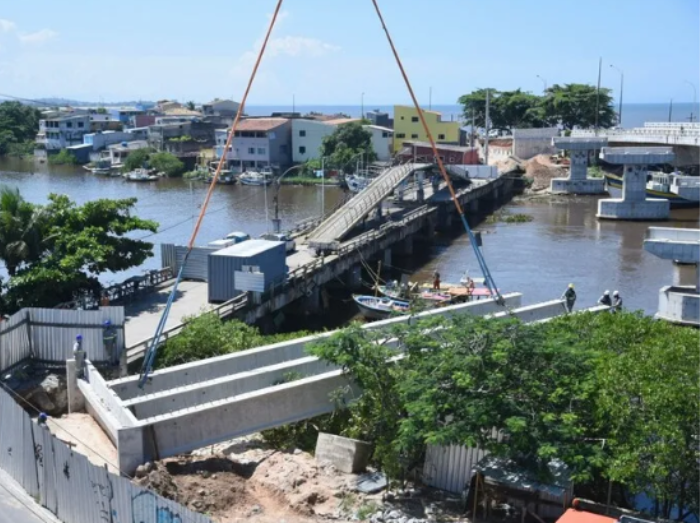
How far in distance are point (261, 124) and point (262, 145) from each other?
223 cm

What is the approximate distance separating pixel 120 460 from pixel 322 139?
6968 cm

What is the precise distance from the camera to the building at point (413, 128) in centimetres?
8631

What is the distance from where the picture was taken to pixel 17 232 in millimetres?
24750

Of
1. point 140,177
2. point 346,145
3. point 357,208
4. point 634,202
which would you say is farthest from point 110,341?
point 140,177

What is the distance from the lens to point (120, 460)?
49.1ft

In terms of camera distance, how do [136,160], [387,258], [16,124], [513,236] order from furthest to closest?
[16,124]
[136,160]
[513,236]
[387,258]

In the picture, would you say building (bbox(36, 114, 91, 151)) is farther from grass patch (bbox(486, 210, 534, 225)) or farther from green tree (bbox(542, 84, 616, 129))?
grass patch (bbox(486, 210, 534, 225))

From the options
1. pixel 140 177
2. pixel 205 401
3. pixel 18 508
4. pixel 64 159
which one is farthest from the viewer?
pixel 64 159

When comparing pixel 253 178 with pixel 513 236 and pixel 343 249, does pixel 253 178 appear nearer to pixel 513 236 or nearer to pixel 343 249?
pixel 513 236

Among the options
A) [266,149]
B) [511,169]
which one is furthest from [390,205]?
[266,149]

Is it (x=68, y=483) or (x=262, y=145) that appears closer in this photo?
(x=68, y=483)

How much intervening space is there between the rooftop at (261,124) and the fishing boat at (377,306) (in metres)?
53.1

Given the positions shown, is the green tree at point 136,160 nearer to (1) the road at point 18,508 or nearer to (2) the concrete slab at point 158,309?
(2) the concrete slab at point 158,309

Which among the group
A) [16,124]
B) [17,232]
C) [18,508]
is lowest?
[18,508]
